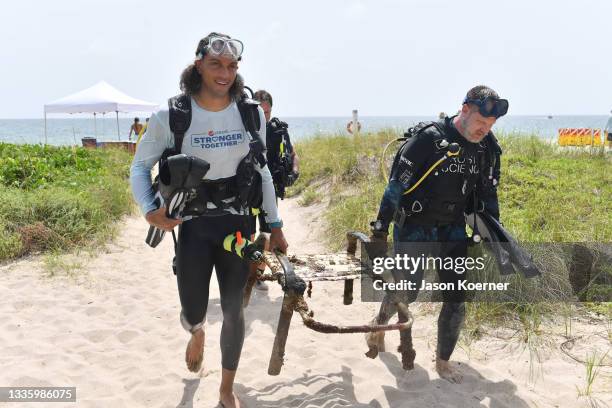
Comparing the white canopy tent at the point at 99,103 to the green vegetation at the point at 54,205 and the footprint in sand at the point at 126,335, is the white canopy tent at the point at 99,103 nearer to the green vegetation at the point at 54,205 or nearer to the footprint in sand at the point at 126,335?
the green vegetation at the point at 54,205

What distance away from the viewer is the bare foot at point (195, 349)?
3.16 metres

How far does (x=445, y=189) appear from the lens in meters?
3.38

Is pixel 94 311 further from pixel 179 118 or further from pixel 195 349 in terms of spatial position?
pixel 179 118

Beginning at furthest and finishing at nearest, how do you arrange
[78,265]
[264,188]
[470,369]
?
[78,265], [470,369], [264,188]

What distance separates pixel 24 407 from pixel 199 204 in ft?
5.85

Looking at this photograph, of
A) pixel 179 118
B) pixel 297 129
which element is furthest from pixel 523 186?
pixel 297 129

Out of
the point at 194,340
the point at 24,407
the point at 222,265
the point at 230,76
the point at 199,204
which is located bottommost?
the point at 24,407

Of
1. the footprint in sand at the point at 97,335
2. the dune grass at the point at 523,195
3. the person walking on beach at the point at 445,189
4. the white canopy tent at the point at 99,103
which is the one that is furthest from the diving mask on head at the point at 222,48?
the white canopy tent at the point at 99,103

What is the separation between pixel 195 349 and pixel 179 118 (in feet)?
4.71

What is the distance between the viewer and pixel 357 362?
3889 millimetres

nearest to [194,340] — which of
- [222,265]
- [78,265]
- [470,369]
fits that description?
[222,265]

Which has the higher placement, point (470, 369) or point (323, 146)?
point (323, 146)

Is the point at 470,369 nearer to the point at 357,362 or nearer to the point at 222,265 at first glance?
the point at 357,362

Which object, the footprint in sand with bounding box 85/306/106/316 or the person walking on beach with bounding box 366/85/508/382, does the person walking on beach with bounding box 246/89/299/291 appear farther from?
the person walking on beach with bounding box 366/85/508/382
